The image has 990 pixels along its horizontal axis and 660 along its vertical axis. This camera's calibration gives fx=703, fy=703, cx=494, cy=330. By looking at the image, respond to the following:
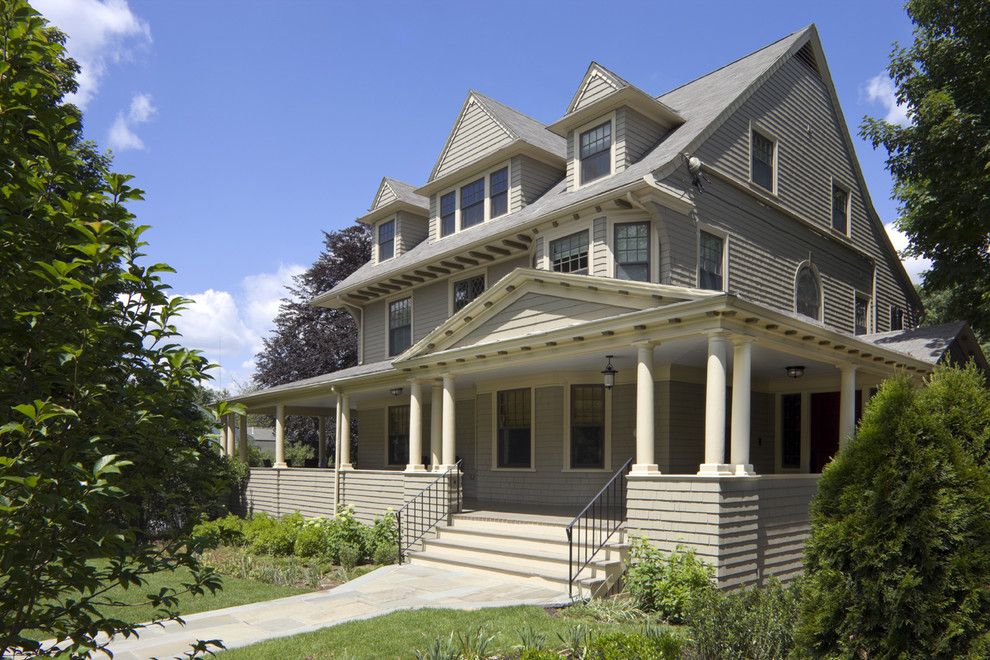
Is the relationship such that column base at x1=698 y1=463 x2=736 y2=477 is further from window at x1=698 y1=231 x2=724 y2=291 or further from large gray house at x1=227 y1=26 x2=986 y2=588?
window at x1=698 y1=231 x2=724 y2=291

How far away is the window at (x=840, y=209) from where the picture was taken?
1834 centimetres

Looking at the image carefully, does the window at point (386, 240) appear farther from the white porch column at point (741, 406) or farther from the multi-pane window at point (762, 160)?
the white porch column at point (741, 406)

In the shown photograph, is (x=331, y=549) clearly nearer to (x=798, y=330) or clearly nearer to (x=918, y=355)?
(x=798, y=330)

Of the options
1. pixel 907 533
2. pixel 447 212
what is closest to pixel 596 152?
pixel 447 212

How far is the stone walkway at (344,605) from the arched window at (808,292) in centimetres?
1041

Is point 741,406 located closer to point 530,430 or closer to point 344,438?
point 530,430

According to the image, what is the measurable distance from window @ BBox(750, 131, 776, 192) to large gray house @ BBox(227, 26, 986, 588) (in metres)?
0.07

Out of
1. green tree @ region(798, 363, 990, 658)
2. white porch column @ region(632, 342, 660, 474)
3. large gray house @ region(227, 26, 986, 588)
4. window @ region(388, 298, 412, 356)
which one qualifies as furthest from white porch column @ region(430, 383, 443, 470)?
green tree @ region(798, 363, 990, 658)

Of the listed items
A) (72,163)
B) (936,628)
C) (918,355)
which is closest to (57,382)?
(72,163)

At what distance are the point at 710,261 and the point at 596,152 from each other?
3.34m

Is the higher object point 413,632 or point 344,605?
point 413,632

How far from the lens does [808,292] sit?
55.9ft

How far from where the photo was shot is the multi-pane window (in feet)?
51.5

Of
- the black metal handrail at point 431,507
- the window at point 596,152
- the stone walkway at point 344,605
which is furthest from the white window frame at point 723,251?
the stone walkway at point 344,605
